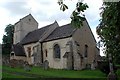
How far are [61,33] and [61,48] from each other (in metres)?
2.98

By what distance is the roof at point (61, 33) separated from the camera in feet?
143

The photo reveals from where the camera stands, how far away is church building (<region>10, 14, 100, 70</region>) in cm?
4256

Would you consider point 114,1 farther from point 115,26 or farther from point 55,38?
point 55,38

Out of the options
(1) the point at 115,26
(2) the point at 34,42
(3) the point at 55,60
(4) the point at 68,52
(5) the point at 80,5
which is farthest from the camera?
(2) the point at 34,42

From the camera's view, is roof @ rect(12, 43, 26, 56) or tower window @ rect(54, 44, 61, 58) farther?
roof @ rect(12, 43, 26, 56)

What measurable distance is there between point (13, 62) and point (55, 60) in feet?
25.2

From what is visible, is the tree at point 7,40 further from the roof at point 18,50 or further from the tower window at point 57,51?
the tower window at point 57,51

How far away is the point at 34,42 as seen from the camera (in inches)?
2058

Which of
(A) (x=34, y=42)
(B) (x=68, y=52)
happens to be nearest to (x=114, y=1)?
(B) (x=68, y=52)

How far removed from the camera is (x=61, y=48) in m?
44.8

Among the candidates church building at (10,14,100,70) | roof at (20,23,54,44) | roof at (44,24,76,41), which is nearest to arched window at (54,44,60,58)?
church building at (10,14,100,70)

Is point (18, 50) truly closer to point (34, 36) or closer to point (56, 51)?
point (34, 36)

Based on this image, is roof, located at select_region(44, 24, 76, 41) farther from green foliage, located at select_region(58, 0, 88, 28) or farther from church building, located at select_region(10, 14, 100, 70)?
green foliage, located at select_region(58, 0, 88, 28)

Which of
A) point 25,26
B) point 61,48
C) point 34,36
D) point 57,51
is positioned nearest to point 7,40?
point 25,26
